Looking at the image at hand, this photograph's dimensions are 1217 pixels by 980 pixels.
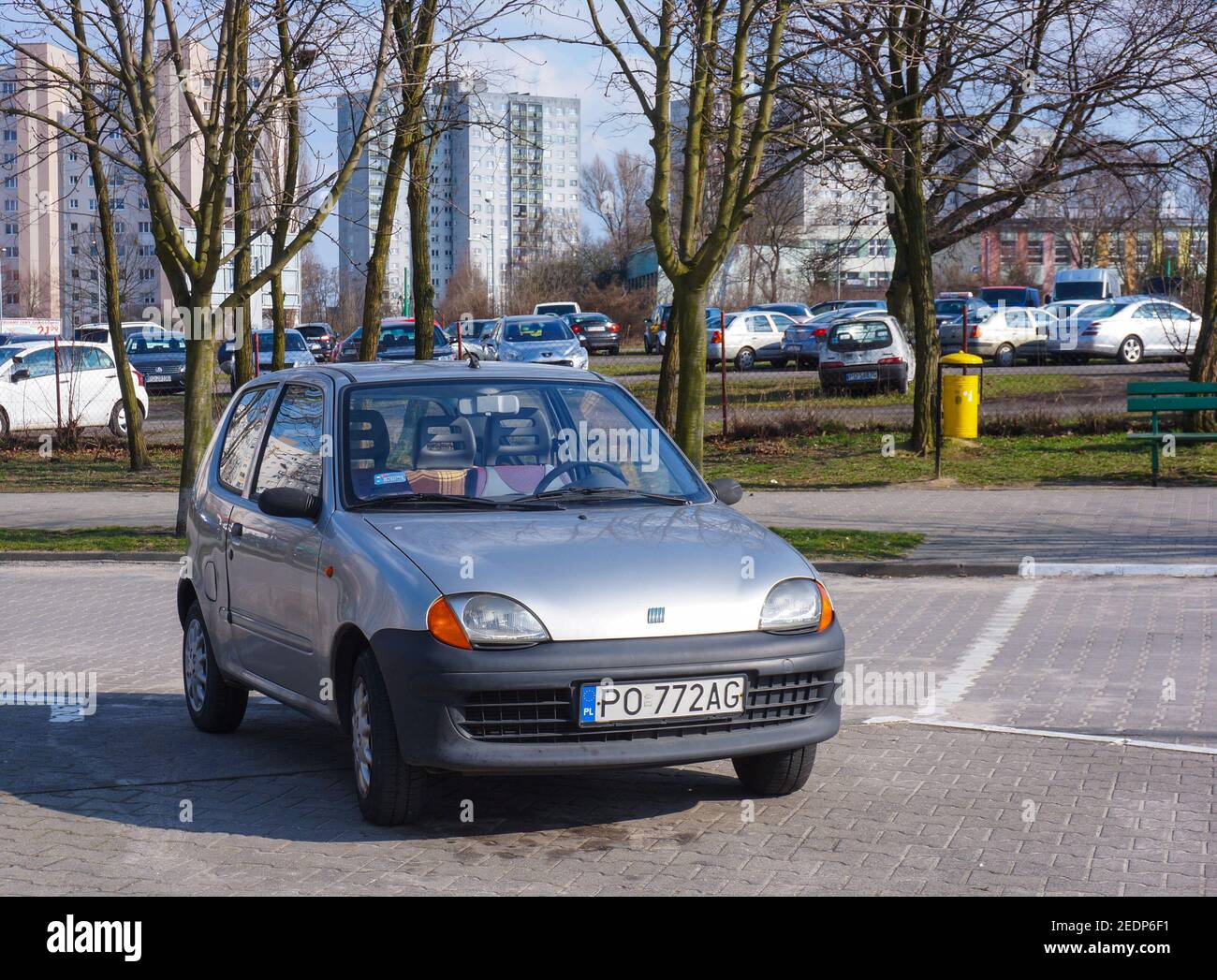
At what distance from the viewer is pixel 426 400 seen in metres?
6.84

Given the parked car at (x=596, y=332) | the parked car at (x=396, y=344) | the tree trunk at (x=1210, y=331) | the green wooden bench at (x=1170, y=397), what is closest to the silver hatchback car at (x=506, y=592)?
the green wooden bench at (x=1170, y=397)

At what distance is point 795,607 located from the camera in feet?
19.3

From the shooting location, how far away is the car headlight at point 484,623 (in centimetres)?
548

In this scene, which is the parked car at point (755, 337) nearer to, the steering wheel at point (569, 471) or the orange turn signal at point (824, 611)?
the steering wheel at point (569, 471)

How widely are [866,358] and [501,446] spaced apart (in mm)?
24822

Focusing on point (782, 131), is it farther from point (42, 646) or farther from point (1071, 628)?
point (42, 646)

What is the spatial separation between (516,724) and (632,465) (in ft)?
5.67

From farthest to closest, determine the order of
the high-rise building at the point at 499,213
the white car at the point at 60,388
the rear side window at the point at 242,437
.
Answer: the high-rise building at the point at 499,213
the white car at the point at 60,388
the rear side window at the point at 242,437

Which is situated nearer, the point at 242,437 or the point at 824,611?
the point at 824,611

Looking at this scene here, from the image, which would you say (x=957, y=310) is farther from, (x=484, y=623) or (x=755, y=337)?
(x=484, y=623)

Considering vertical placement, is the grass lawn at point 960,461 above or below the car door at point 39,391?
below

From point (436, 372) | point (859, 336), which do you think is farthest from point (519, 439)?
point (859, 336)

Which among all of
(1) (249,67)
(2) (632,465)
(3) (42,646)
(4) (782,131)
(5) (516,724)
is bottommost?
(3) (42,646)
